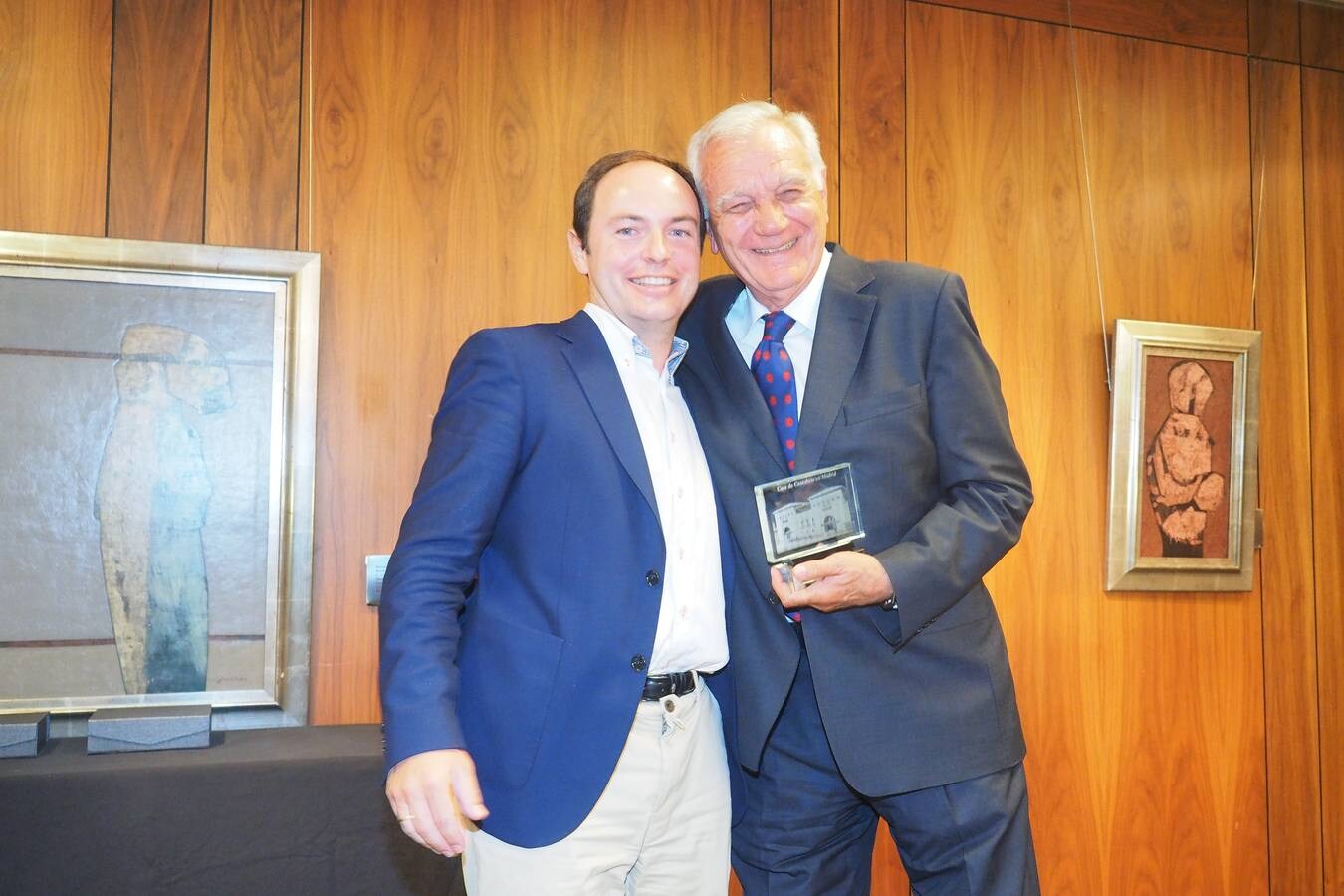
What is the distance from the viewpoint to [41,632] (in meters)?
2.69

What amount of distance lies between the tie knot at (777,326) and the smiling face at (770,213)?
39 mm

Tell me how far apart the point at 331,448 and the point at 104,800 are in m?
1.05

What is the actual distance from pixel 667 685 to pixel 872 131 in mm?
2417

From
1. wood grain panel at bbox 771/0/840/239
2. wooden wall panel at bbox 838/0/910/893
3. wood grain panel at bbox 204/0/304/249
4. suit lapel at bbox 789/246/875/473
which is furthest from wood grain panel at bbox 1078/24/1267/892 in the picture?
wood grain panel at bbox 204/0/304/249

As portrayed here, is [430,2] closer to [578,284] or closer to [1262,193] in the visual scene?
[578,284]

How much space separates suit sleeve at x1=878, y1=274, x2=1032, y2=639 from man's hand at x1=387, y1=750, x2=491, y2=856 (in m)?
0.80

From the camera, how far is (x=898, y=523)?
1931 millimetres

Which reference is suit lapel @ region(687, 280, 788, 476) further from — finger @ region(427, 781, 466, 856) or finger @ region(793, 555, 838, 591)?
finger @ region(427, 781, 466, 856)

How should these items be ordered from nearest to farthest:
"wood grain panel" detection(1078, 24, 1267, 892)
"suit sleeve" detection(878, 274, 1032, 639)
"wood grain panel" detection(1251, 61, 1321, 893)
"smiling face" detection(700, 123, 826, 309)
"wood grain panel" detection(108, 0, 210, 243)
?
"suit sleeve" detection(878, 274, 1032, 639), "smiling face" detection(700, 123, 826, 309), "wood grain panel" detection(108, 0, 210, 243), "wood grain panel" detection(1078, 24, 1267, 892), "wood grain panel" detection(1251, 61, 1321, 893)

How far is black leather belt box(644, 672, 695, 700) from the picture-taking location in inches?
66.7

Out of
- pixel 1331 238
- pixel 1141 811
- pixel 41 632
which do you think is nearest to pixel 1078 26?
pixel 1331 238

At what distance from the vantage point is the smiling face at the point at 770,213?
2.07 meters

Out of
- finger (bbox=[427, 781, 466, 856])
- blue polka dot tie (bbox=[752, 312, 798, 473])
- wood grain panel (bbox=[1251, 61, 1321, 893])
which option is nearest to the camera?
finger (bbox=[427, 781, 466, 856])

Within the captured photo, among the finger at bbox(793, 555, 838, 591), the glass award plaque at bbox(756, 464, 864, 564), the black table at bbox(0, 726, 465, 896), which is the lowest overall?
the black table at bbox(0, 726, 465, 896)
